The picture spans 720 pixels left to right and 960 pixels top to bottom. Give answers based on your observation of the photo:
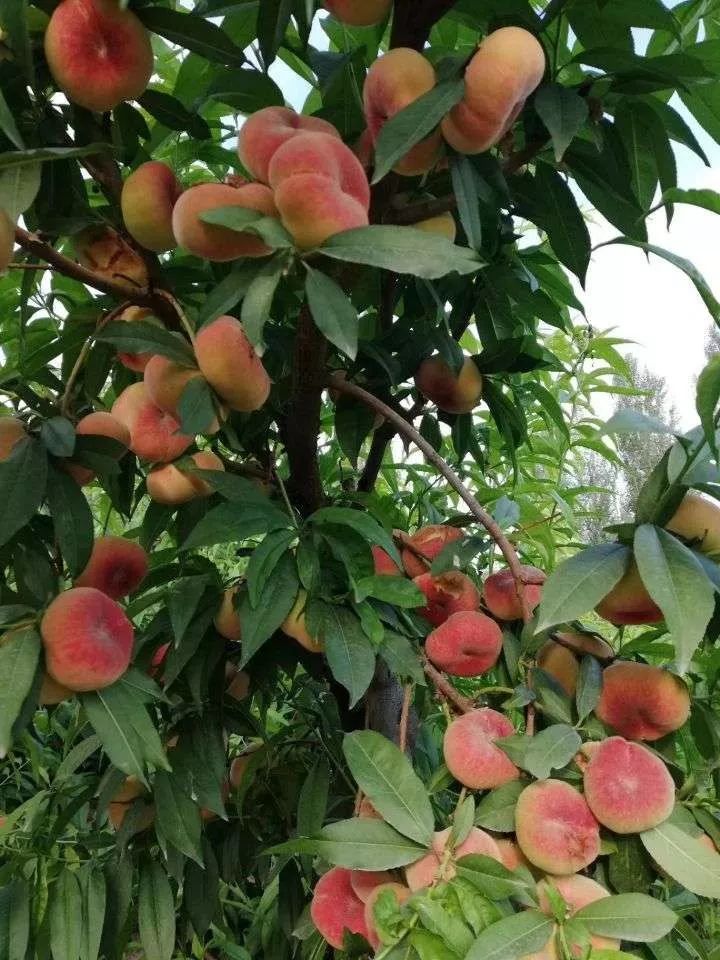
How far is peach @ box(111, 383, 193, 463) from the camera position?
56cm

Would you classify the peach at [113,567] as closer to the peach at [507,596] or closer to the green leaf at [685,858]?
the peach at [507,596]

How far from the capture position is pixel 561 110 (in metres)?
0.46

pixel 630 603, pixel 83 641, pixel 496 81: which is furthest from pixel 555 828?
pixel 496 81

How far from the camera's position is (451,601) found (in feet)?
2.02

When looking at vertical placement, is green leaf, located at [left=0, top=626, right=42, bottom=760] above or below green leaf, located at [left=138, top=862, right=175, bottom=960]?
above

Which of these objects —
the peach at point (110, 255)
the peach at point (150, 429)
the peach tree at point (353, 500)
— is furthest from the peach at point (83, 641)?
the peach at point (110, 255)

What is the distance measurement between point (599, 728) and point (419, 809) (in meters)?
0.12

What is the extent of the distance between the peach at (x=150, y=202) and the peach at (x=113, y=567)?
8.4 inches

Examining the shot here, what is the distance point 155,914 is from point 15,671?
344 mm

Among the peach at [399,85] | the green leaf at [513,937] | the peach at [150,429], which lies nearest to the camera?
the green leaf at [513,937]

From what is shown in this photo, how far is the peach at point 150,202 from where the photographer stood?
51cm

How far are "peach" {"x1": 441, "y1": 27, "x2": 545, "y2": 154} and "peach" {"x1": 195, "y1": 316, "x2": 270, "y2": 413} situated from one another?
0.17 metres

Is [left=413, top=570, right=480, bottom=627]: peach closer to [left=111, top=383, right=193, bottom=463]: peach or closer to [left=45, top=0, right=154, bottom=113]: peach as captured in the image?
[left=111, top=383, right=193, bottom=463]: peach

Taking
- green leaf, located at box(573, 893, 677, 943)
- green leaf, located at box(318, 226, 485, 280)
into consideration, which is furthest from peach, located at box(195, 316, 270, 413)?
green leaf, located at box(573, 893, 677, 943)
